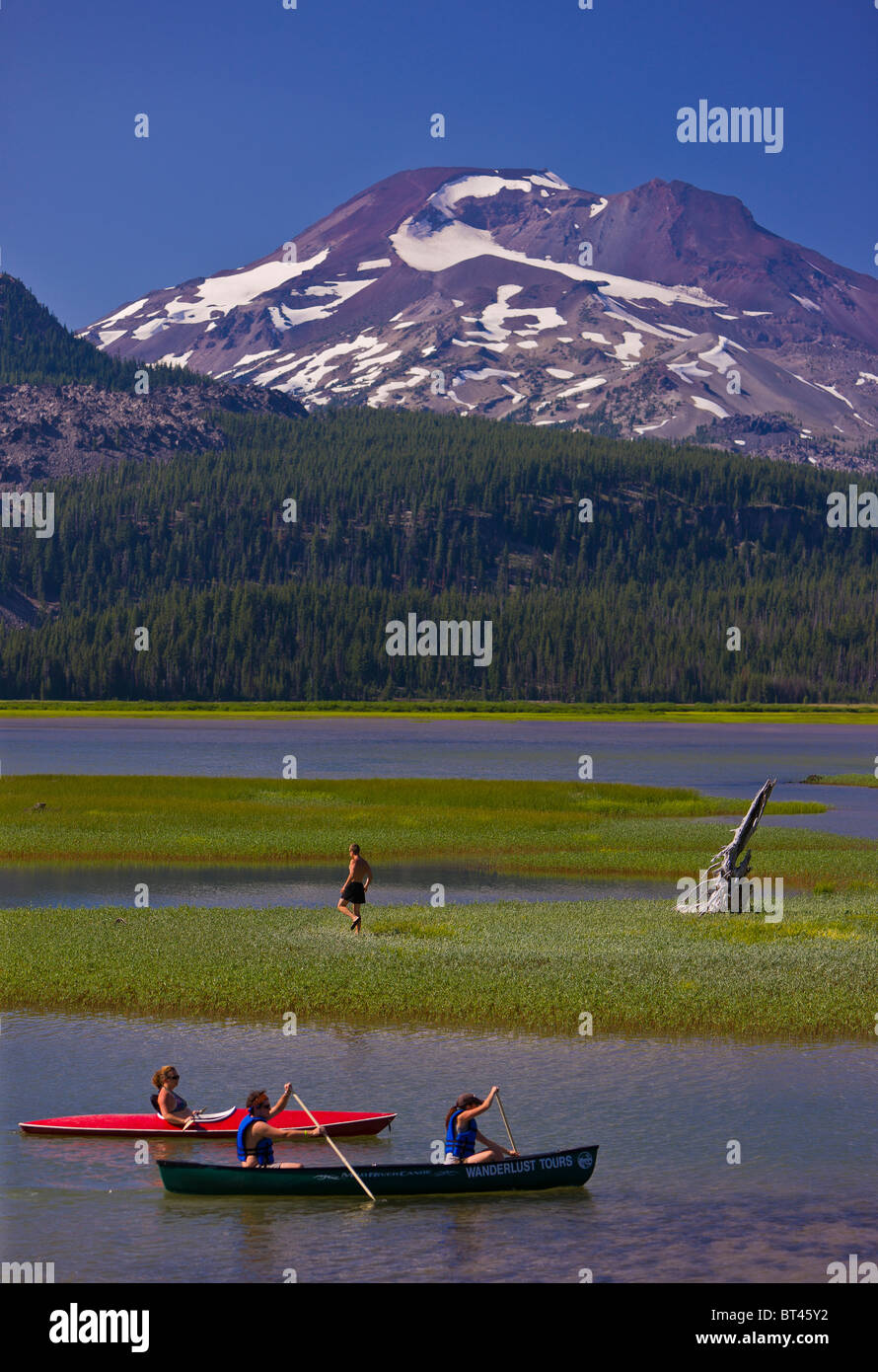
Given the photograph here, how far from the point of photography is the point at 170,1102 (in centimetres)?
2659

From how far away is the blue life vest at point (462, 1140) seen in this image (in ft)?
81.5

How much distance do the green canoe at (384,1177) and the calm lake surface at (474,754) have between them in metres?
Answer: 55.1

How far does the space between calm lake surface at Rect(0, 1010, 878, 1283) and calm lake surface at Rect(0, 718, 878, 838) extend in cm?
4778

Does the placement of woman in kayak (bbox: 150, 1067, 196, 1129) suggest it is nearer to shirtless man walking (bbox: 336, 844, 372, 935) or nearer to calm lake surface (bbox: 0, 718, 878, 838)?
shirtless man walking (bbox: 336, 844, 372, 935)

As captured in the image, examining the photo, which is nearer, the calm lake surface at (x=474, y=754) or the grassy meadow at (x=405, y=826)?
the grassy meadow at (x=405, y=826)

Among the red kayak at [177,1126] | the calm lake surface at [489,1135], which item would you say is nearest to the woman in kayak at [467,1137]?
the calm lake surface at [489,1135]

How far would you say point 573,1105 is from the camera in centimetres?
2895

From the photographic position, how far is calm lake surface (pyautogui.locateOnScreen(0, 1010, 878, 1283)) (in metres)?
21.8

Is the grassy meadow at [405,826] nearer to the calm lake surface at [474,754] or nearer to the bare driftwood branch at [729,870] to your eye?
the calm lake surface at [474,754]

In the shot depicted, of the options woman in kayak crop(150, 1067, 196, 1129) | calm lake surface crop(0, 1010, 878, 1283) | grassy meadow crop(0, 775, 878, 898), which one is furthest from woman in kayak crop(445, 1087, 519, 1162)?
grassy meadow crop(0, 775, 878, 898)

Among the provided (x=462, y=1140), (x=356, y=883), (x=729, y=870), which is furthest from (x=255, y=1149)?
(x=729, y=870)

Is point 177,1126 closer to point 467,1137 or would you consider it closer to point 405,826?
point 467,1137

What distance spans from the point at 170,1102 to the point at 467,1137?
18.0 ft
